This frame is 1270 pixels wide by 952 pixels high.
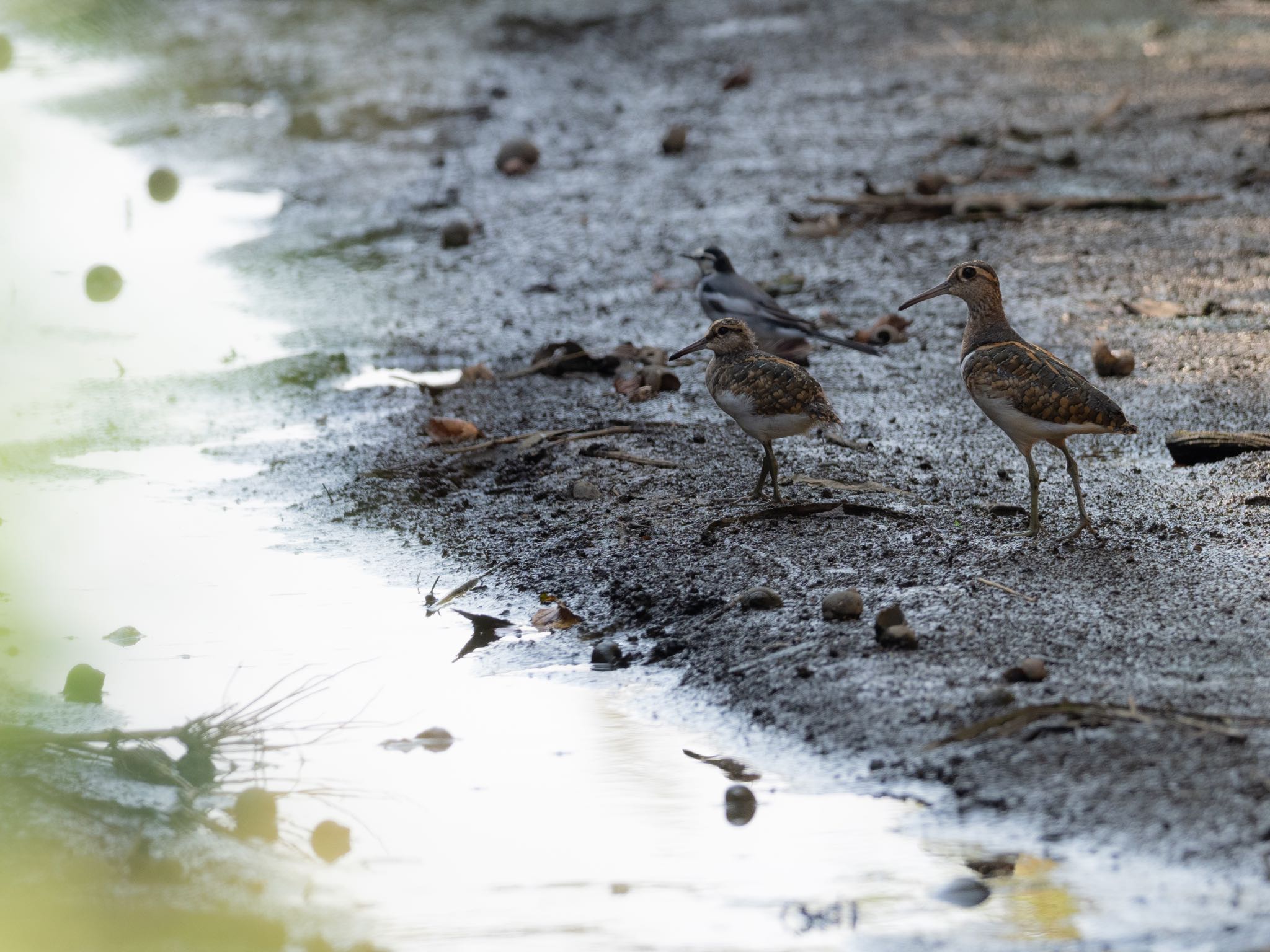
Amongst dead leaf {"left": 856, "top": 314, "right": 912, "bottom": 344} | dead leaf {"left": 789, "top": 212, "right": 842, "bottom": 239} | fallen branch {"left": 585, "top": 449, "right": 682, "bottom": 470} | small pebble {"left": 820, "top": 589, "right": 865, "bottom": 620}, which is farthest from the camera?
dead leaf {"left": 789, "top": 212, "right": 842, "bottom": 239}

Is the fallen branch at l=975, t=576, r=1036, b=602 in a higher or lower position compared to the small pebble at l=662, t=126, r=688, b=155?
lower

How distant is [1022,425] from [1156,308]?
9.21 feet

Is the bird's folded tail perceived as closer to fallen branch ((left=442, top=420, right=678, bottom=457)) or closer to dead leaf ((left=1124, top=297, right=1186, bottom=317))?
fallen branch ((left=442, top=420, right=678, bottom=457))

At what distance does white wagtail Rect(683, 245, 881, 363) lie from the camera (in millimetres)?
7047

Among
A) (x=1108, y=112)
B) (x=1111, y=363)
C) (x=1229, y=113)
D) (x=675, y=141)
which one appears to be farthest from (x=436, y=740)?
(x=1229, y=113)

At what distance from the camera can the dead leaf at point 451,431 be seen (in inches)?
248

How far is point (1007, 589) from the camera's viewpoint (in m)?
4.54

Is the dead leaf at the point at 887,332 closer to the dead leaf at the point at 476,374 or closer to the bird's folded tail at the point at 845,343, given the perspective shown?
the bird's folded tail at the point at 845,343

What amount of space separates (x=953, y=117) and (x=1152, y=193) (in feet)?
7.68

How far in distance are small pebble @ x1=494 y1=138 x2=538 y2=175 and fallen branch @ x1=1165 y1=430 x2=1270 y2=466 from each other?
617 cm

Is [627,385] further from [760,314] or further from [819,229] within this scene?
[819,229]

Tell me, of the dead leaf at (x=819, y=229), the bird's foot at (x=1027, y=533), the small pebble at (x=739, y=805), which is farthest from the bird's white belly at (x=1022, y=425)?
the dead leaf at (x=819, y=229)

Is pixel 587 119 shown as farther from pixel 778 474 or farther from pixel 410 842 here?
pixel 410 842

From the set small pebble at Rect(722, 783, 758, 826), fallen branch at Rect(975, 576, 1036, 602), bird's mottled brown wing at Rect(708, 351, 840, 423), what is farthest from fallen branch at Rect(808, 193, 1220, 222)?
small pebble at Rect(722, 783, 758, 826)
